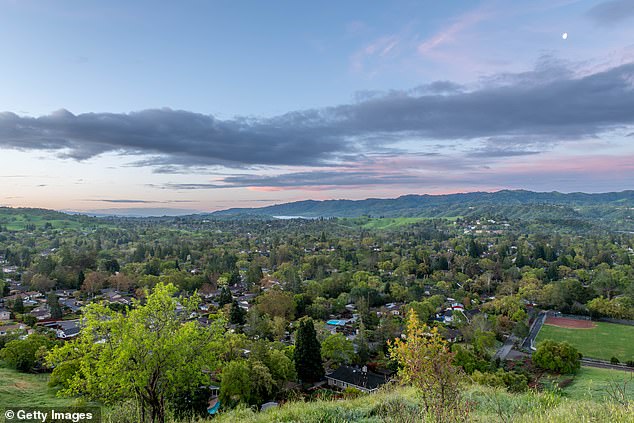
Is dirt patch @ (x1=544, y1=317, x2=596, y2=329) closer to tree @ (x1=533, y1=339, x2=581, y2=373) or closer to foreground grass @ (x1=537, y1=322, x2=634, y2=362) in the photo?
foreground grass @ (x1=537, y1=322, x2=634, y2=362)

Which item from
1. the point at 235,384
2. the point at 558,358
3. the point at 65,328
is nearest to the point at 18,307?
the point at 65,328

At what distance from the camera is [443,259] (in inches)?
2564

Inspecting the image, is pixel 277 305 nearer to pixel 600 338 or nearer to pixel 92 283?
pixel 92 283

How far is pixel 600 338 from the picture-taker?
3319cm

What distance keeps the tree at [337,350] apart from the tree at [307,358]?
258 cm

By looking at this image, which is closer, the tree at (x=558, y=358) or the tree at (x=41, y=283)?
the tree at (x=558, y=358)

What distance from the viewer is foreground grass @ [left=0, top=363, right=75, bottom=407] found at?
1527 cm

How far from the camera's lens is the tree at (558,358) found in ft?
76.0

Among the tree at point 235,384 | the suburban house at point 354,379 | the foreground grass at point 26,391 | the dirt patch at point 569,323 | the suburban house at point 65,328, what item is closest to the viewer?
the foreground grass at point 26,391

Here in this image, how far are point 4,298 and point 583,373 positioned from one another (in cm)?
5828

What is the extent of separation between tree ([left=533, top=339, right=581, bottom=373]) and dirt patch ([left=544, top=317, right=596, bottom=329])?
1624 centimetres

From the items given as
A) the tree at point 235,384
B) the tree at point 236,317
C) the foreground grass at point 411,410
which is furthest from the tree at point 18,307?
the tree at point 235,384

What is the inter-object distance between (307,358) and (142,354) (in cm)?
1590

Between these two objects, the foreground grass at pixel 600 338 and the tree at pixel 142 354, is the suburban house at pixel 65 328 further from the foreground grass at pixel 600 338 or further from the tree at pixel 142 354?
the foreground grass at pixel 600 338
